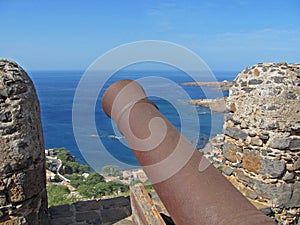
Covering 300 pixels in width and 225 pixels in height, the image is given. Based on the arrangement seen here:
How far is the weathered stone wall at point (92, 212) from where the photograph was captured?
4610 millimetres

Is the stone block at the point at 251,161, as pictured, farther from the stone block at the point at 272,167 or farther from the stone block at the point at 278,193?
the stone block at the point at 278,193

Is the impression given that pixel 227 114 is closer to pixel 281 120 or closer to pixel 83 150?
pixel 281 120

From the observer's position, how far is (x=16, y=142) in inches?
120

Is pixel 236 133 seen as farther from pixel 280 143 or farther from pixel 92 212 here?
pixel 92 212

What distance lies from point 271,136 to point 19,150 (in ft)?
10.9

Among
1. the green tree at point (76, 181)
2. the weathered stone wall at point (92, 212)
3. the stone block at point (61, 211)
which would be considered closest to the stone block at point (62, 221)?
the weathered stone wall at point (92, 212)

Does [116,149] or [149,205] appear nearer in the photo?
[149,205]

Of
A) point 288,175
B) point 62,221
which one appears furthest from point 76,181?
point 288,175

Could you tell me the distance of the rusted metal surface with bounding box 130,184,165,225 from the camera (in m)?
2.91

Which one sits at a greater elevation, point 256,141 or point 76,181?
point 256,141

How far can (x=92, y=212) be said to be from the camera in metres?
4.92

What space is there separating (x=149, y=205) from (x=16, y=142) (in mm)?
1518

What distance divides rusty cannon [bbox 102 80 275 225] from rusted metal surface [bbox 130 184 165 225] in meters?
0.65

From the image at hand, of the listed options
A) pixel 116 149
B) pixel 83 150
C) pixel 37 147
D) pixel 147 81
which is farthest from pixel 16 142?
pixel 116 149
